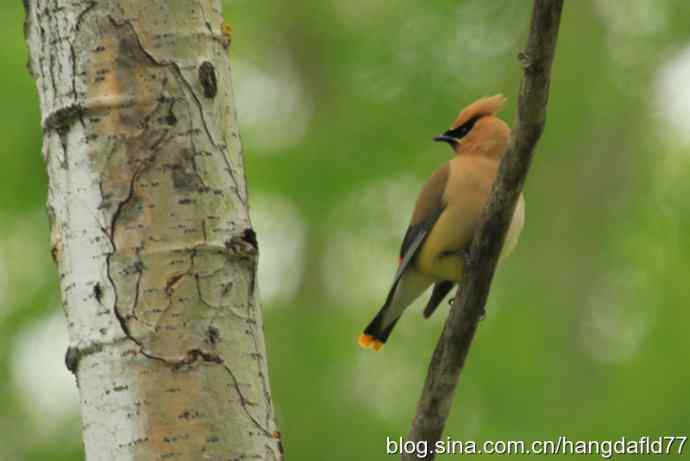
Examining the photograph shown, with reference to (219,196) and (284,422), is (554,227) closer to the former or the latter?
(284,422)

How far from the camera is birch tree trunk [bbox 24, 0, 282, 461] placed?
2635mm

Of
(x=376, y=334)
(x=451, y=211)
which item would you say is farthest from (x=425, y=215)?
(x=376, y=334)

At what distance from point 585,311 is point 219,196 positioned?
5061 millimetres

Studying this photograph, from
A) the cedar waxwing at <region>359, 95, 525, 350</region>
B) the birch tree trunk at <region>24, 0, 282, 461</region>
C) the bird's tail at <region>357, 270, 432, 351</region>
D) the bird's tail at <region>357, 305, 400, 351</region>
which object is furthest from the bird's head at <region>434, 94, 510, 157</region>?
the birch tree trunk at <region>24, 0, 282, 461</region>

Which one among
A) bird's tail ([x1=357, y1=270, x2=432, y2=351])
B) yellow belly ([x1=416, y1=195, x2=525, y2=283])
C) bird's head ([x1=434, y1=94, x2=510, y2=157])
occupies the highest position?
bird's head ([x1=434, y1=94, x2=510, y2=157])

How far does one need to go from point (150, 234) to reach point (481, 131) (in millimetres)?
2553

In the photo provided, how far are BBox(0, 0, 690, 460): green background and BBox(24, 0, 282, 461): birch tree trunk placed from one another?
390cm

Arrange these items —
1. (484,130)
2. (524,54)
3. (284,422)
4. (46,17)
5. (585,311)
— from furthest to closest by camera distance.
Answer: (585,311) → (284,422) → (484,130) → (46,17) → (524,54)

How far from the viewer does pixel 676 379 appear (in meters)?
6.48

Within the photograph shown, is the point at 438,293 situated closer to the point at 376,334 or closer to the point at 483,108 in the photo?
the point at 376,334

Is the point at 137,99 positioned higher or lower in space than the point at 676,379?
higher

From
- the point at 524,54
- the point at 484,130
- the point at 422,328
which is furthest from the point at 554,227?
the point at 524,54

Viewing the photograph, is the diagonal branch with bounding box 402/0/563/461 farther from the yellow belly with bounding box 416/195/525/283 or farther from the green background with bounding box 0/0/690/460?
the green background with bounding box 0/0/690/460

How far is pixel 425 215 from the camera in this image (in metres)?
4.97
